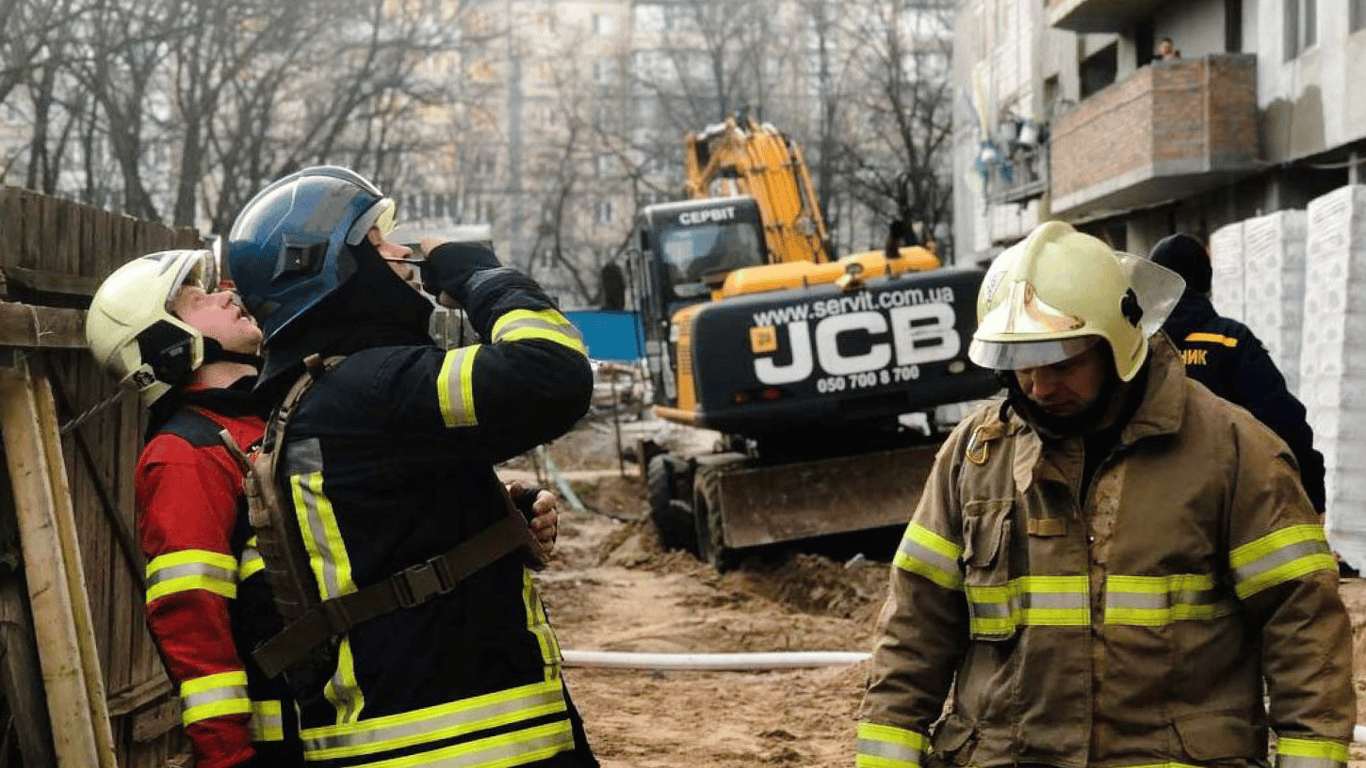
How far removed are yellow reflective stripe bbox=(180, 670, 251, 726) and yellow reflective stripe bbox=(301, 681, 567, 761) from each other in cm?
33

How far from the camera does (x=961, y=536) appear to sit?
3.62 meters

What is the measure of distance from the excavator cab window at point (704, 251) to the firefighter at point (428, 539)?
13.5 m

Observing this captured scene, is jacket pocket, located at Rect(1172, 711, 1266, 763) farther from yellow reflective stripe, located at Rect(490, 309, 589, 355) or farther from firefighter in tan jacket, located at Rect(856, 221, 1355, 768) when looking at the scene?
yellow reflective stripe, located at Rect(490, 309, 589, 355)

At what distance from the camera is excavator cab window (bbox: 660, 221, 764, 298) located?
17016mm

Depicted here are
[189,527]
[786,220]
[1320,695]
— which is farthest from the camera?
[786,220]

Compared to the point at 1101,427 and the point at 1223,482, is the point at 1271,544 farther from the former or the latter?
the point at 1101,427

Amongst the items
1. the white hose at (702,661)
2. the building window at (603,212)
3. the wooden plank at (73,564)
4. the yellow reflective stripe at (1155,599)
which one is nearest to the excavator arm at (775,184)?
the white hose at (702,661)

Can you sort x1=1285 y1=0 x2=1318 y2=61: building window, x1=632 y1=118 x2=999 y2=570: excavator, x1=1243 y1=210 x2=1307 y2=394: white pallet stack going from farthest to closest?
x1=1285 y1=0 x2=1318 y2=61: building window, x1=632 y1=118 x2=999 y2=570: excavator, x1=1243 y1=210 x2=1307 y2=394: white pallet stack

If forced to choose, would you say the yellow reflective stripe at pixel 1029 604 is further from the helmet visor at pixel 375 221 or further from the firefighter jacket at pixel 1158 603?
the helmet visor at pixel 375 221

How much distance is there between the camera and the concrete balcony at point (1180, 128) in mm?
23781

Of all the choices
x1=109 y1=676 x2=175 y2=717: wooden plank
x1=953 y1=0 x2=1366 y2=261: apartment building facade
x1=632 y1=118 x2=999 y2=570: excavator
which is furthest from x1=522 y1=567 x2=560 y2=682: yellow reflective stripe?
x1=953 y1=0 x2=1366 y2=261: apartment building facade

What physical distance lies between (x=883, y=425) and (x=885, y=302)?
2.05 m

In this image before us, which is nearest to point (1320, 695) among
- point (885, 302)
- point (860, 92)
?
point (885, 302)

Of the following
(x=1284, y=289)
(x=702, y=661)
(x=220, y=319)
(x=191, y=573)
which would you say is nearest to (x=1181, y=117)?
(x=1284, y=289)
